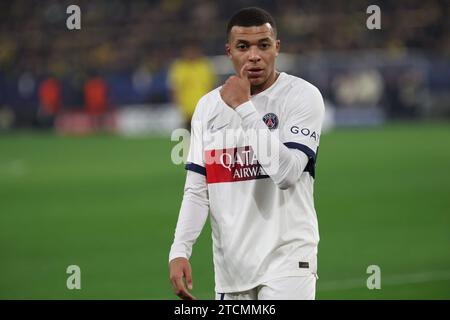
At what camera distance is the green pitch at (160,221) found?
35.0 ft

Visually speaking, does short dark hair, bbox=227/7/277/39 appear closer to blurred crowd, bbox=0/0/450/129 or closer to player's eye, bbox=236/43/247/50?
player's eye, bbox=236/43/247/50

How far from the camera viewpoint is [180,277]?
537 centimetres

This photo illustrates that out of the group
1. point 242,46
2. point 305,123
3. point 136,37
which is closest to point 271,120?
point 305,123

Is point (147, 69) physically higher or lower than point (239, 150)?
higher

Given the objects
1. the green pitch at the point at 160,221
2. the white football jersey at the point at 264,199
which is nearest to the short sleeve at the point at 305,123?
the white football jersey at the point at 264,199

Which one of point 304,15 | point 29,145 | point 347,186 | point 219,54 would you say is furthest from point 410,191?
point 304,15

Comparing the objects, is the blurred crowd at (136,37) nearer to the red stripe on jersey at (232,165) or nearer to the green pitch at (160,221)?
the green pitch at (160,221)

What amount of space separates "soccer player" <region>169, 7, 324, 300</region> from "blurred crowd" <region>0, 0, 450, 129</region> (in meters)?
29.3

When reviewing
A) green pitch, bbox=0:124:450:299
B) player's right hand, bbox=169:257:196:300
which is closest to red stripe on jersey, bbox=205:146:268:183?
player's right hand, bbox=169:257:196:300

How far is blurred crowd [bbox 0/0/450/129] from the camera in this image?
116ft

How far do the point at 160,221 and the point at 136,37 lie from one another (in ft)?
89.8

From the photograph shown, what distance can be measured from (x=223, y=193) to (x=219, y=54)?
105ft

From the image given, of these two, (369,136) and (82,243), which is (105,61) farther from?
(82,243)

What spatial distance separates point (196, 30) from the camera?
40.8 metres
